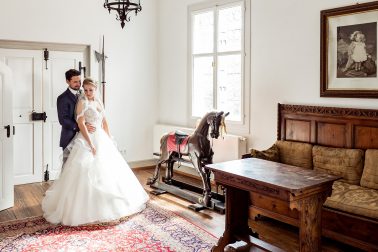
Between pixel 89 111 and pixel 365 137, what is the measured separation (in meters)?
3.14

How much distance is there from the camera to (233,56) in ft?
19.6

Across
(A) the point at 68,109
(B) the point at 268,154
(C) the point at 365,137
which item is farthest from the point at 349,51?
(A) the point at 68,109

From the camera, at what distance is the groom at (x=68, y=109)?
489 cm

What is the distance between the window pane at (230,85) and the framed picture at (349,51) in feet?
4.80

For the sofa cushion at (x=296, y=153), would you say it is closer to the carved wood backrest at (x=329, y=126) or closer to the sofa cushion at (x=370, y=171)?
the carved wood backrest at (x=329, y=126)

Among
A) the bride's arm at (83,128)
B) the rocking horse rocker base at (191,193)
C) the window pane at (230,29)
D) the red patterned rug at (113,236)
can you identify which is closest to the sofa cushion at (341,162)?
the rocking horse rocker base at (191,193)

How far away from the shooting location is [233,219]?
369 centimetres

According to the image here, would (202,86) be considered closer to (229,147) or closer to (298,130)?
(229,147)

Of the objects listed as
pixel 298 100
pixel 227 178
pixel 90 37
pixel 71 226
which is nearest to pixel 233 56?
pixel 298 100

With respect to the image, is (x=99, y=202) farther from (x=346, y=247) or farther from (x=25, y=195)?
(x=346, y=247)

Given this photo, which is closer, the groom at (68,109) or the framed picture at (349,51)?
the framed picture at (349,51)

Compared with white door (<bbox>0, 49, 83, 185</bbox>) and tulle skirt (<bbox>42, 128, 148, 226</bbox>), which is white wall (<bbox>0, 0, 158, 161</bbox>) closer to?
white door (<bbox>0, 49, 83, 185</bbox>)

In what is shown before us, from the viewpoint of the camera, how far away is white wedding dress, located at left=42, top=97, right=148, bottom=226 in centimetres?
434

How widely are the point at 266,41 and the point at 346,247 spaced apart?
2.81m
